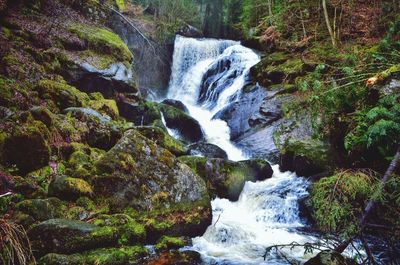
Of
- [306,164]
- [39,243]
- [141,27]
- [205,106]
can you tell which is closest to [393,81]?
[306,164]

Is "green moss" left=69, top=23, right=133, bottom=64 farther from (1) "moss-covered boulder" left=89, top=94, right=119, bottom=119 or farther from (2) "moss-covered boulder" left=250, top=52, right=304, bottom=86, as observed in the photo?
(2) "moss-covered boulder" left=250, top=52, right=304, bottom=86

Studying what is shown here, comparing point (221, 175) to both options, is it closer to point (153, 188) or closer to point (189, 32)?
point (153, 188)

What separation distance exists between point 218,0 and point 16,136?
26.2 metres

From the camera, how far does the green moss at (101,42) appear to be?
13.4 metres

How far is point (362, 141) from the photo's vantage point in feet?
20.8

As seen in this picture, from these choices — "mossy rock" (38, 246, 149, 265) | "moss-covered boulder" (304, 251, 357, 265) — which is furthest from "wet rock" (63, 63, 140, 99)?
"moss-covered boulder" (304, 251, 357, 265)

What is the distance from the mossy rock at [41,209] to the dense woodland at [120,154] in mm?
19

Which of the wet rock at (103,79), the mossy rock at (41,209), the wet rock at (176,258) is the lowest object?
the wet rock at (176,258)

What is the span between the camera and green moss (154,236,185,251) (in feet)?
19.1

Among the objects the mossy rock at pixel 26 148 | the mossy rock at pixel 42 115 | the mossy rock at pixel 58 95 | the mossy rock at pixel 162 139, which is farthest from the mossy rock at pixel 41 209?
the mossy rock at pixel 58 95

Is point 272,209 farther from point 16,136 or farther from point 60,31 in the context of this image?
point 60,31

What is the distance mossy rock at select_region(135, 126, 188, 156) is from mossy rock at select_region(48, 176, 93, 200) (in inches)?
137

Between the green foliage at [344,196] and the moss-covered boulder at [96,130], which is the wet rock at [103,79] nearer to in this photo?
the moss-covered boulder at [96,130]

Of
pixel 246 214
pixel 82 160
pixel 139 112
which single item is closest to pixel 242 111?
pixel 139 112
